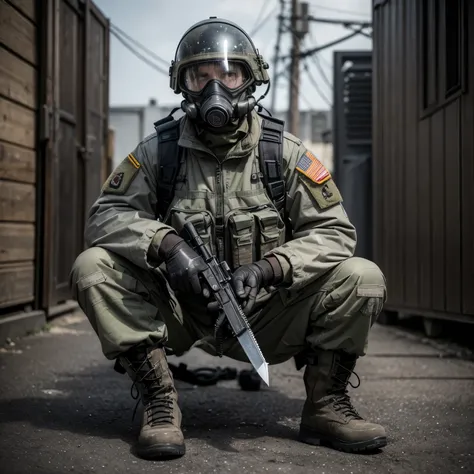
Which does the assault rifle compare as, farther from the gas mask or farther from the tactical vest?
the gas mask

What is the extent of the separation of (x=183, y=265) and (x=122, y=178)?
561mm

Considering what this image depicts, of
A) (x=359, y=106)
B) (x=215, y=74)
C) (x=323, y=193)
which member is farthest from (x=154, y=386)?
(x=359, y=106)

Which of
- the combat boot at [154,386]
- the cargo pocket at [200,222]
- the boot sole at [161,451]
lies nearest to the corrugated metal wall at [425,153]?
the cargo pocket at [200,222]

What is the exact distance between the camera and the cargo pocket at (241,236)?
2.76 metres

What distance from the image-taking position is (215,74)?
288 cm

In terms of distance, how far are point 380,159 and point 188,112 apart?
4.34 m

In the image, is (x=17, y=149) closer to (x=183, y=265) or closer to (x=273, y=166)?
(x=273, y=166)

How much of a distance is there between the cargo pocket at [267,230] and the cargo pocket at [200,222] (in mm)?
192

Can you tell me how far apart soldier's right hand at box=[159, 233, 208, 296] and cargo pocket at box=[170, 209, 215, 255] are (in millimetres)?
186

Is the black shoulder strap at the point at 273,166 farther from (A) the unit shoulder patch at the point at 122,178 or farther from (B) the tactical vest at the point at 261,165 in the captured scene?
(A) the unit shoulder patch at the point at 122,178

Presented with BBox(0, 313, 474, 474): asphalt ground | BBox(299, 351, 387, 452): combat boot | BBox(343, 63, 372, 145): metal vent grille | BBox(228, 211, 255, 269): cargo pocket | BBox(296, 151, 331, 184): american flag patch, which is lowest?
BBox(0, 313, 474, 474): asphalt ground

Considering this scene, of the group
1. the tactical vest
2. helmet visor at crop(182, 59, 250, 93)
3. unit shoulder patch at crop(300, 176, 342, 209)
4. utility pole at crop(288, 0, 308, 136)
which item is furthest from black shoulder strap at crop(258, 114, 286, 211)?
utility pole at crop(288, 0, 308, 136)

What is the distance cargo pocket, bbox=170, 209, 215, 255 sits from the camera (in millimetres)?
2766

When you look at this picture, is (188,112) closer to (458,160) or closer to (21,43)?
(458,160)
